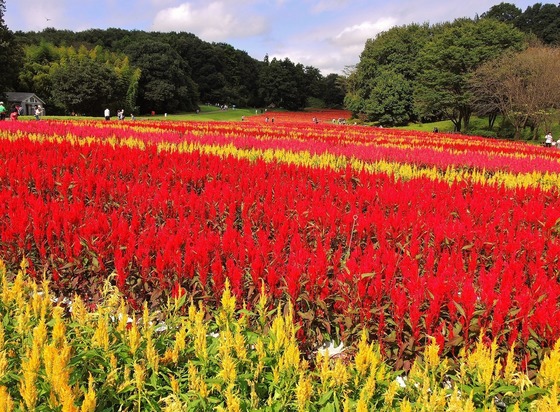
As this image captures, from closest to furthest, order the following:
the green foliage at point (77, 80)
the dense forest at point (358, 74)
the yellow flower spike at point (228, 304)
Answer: the yellow flower spike at point (228, 304) → the dense forest at point (358, 74) → the green foliage at point (77, 80)

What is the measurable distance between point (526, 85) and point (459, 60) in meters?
11.0

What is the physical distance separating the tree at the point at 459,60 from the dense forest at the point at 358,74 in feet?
0.33

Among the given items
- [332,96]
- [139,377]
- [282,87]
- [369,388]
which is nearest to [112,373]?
[139,377]

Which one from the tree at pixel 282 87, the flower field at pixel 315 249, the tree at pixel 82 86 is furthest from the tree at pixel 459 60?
the tree at pixel 282 87

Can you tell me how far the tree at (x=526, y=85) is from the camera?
3316 centimetres

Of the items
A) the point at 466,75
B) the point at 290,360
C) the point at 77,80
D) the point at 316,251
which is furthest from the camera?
the point at 77,80

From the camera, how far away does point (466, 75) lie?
43938 millimetres

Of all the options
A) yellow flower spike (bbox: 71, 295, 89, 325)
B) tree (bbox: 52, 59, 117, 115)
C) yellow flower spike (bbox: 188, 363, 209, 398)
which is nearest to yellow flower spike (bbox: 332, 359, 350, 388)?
yellow flower spike (bbox: 188, 363, 209, 398)

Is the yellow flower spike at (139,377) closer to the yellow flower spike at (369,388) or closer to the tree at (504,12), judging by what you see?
the yellow flower spike at (369,388)

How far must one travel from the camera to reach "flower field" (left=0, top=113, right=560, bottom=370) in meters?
2.85

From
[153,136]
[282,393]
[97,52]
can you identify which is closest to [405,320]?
[282,393]

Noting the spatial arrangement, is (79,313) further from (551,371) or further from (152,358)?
(551,371)

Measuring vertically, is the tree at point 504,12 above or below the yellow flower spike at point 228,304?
above

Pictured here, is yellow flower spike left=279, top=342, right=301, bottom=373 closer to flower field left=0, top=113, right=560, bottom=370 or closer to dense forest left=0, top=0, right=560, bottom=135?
flower field left=0, top=113, right=560, bottom=370
